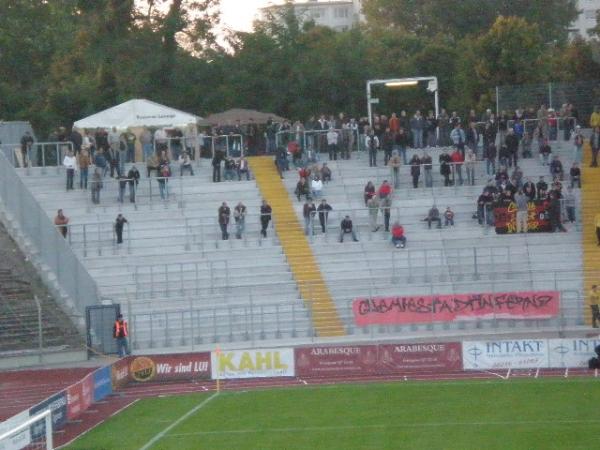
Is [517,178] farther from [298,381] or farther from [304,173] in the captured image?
[298,381]

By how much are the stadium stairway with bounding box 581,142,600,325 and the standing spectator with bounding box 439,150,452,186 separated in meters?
4.55

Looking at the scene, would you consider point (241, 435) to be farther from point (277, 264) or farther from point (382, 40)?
point (382, 40)

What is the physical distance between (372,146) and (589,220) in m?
8.19

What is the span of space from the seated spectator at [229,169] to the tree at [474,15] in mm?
46474

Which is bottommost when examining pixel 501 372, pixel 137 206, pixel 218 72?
pixel 501 372

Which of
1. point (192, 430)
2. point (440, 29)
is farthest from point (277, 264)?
point (440, 29)

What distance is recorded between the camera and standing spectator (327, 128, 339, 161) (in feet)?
162

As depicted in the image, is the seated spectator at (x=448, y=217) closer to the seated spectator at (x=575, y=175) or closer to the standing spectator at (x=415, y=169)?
the standing spectator at (x=415, y=169)

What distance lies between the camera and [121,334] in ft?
122

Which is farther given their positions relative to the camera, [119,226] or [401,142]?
[401,142]

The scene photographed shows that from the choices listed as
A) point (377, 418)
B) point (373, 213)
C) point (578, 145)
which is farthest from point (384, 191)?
point (377, 418)

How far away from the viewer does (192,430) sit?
89.2 feet

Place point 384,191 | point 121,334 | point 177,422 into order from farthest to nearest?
point 384,191
point 121,334
point 177,422

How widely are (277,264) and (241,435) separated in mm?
17140
